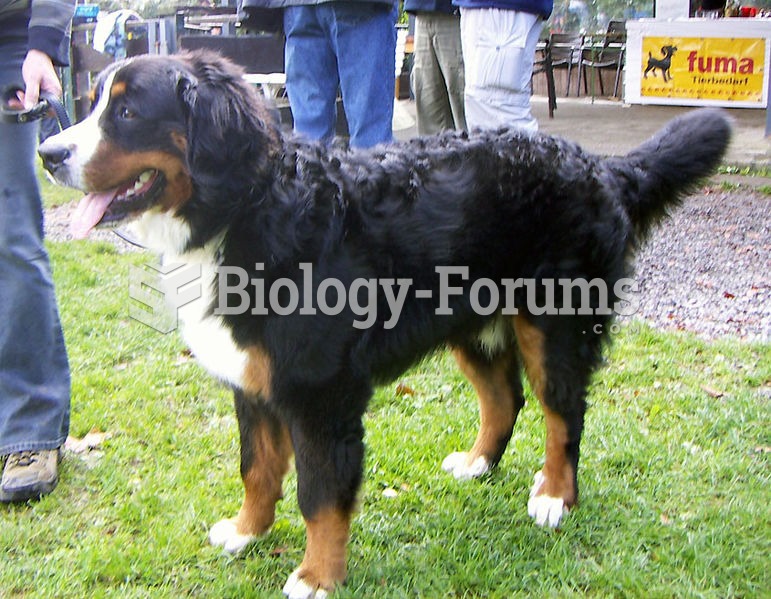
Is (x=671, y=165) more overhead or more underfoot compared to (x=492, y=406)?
more overhead

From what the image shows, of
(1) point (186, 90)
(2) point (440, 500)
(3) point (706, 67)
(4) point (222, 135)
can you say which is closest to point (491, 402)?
(2) point (440, 500)

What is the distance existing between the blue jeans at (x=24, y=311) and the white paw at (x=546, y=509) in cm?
179

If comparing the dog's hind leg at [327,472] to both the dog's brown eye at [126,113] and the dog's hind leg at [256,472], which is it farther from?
the dog's brown eye at [126,113]

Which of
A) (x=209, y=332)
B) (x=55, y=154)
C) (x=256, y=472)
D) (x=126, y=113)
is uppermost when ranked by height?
(x=126, y=113)

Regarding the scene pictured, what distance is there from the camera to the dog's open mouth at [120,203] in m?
2.14

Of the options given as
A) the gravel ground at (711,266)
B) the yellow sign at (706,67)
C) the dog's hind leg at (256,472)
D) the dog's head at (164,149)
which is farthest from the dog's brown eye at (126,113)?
the yellow sign at (706,67)

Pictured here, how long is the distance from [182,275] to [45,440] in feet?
3.60

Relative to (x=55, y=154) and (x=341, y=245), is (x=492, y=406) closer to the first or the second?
(x=341, y=245)

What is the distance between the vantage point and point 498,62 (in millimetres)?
3902

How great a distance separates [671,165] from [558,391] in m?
0.91

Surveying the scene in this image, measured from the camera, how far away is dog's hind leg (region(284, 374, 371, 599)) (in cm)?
229

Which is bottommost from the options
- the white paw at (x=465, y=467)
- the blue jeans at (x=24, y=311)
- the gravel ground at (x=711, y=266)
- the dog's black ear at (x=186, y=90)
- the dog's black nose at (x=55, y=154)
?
the white paw at (x=465, y=467)

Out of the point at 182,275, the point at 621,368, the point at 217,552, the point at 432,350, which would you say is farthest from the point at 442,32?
the point at 217,552

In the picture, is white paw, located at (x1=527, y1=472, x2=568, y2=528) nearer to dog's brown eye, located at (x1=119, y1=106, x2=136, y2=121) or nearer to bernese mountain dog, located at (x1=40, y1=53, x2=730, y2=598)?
bernese mountain dog, located at (x1=40, y1=53, x2=730, y2=598)
